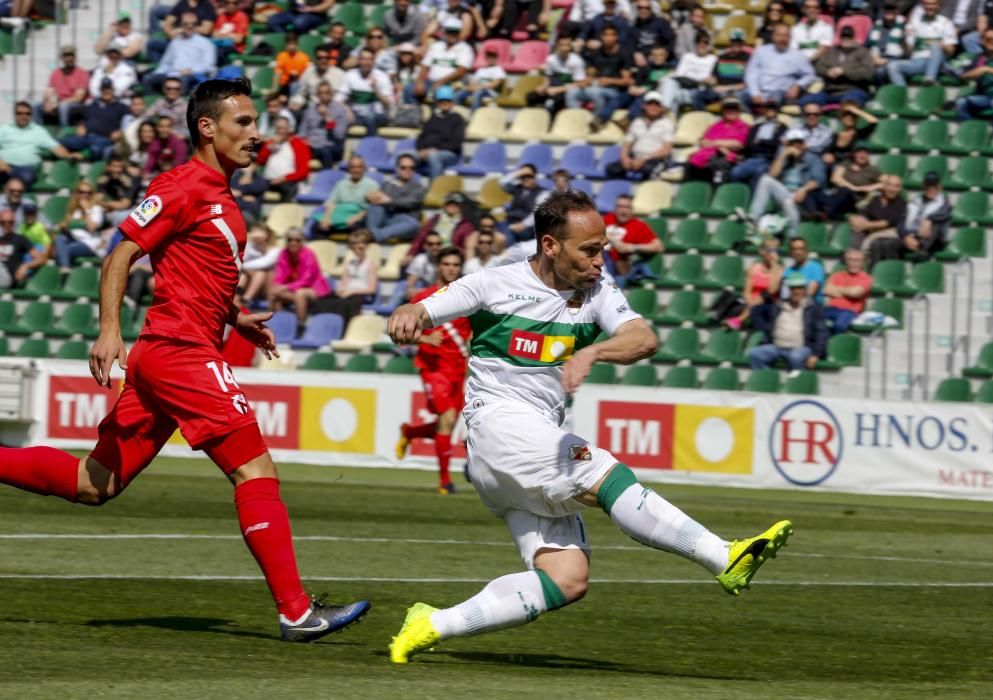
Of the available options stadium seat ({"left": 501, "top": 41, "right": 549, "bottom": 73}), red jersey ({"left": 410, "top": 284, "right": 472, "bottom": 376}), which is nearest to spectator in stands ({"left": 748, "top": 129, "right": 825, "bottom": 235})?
stadium seat ({"left": 501, "top": 41, "right": 549, "bottom": 73})

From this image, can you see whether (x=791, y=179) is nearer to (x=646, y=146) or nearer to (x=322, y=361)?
(x=646, y=146)

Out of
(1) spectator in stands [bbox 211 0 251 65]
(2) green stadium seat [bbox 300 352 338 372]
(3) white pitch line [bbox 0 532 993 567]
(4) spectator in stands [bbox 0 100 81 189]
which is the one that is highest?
(1) spectator in stands [bbox 211 0 251 65]

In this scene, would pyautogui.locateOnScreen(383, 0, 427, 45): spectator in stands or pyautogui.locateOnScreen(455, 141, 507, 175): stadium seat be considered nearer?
pyautogui.locateOnScreen(455, 141, 507, 175): stadium seat

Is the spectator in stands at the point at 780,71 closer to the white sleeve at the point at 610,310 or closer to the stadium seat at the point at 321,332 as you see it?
the stadium seat at the point at 321,332

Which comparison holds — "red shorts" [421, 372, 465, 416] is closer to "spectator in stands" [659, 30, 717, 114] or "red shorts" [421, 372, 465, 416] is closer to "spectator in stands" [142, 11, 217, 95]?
"spectator in stands" [659, 30, 717, 114]

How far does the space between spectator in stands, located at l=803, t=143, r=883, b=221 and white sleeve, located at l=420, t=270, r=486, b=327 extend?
15216 millimetres

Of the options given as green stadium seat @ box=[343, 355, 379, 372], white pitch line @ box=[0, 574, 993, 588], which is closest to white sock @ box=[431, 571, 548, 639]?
white pitch line @ box=[0, 574, 993, 588]

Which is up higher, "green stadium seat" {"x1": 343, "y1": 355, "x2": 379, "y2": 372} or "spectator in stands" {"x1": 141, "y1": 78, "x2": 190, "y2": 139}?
"spectator in stands" {"x1": 141, "y1": 78, "x2": 190, "y2": 139}

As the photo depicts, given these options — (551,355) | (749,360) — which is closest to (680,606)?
(551,355)

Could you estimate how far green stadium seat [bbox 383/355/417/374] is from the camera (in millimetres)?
21344

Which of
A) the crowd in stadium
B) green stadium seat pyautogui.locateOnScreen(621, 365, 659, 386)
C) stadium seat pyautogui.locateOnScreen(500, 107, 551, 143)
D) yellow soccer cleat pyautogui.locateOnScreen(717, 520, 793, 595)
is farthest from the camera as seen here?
stadium seat pyautogui.locateOnScreen(500, 107, 551, 143)

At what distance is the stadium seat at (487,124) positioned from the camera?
80.9 ft

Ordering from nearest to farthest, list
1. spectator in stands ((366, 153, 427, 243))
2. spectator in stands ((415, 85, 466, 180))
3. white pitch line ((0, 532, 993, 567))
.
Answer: white pitch line ((0, 532, 993, 567))
spectator in stands ((366, 153, 427, 243))
spectator in stands ((415, 85, 466, 180))

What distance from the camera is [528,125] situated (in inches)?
965
